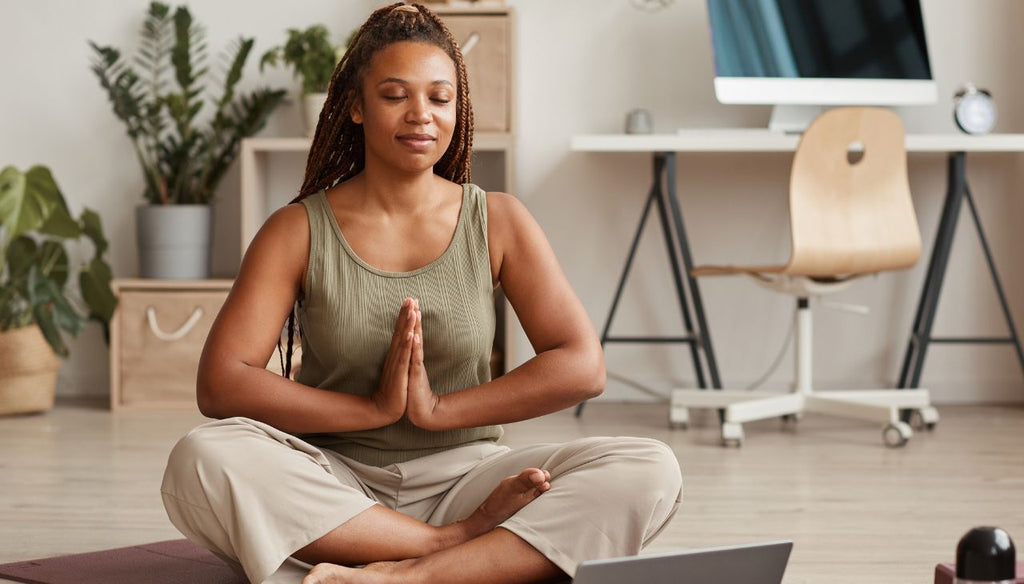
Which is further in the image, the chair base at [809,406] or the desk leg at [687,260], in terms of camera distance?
the desk leg at [687,260]

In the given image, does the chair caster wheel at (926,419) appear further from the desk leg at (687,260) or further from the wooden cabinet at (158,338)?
the wooden cabinet at (158,338)

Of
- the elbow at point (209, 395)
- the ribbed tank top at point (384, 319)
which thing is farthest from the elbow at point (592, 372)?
the elbow at point (209, 395)

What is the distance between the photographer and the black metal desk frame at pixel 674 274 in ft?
11.8

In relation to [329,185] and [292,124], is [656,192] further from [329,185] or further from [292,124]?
[329,185]

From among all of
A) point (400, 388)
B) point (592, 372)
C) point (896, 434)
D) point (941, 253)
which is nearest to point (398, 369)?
point (400, 388)

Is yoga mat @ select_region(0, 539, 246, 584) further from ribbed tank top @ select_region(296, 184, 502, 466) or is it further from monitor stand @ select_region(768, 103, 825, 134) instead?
monitor stand @ select_region(768, 103, 825, 134)

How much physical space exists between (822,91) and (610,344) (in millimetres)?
1041

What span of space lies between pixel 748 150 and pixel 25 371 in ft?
7.15

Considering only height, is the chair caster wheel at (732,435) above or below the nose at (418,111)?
below

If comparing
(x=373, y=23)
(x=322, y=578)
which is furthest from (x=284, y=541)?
(x=373, y=23)

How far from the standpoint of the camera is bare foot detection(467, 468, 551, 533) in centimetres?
153

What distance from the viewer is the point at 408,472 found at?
168 centimetres

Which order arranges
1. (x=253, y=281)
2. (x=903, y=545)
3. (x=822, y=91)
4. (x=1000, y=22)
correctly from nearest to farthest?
(x=253, y=281), (x=903, y=545), (x=822, y=91), (x=1000, y=22)

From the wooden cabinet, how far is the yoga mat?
5.75 feet
